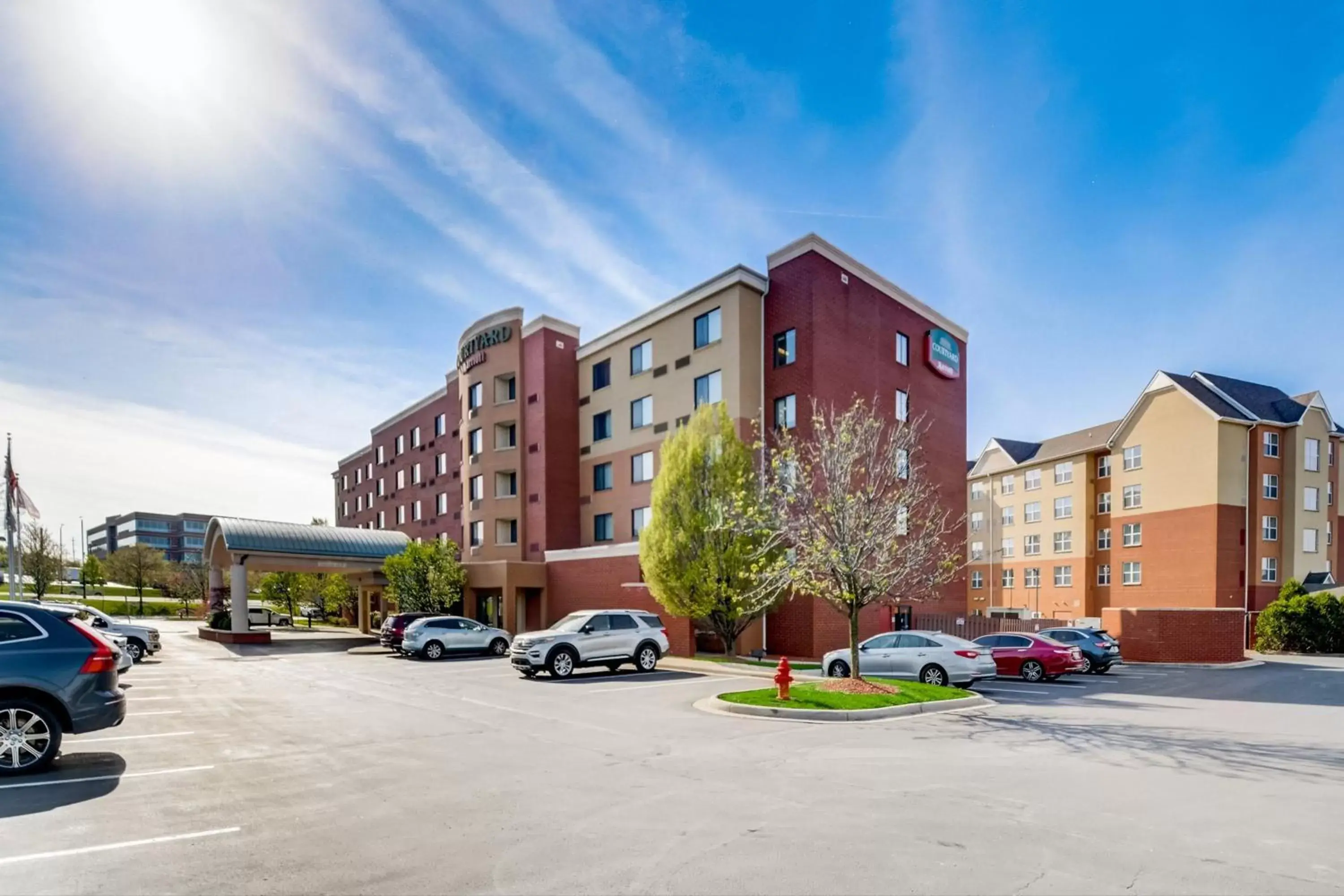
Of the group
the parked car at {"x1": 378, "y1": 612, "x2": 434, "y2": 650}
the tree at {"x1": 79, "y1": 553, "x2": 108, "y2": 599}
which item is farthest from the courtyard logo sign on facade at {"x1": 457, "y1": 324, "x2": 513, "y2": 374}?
the tree at {"x1": 79, "y1": 553, "x2": 108, "y2": 599}

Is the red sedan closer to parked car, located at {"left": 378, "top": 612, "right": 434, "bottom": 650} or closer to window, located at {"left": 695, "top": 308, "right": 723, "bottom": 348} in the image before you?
window, located at {"left": 695, "top": 308, "right": 723, "bottom": 348}

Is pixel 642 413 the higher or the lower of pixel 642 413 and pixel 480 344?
the lower

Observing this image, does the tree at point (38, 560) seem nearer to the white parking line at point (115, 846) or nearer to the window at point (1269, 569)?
the white parking line at point (115, 846)

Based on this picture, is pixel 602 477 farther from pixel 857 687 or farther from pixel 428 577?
pixel 857 687

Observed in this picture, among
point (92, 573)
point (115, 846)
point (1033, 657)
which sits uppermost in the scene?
point (115, 846)

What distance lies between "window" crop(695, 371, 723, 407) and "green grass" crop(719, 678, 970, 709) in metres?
15.5

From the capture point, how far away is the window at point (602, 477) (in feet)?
117

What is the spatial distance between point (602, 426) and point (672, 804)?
29.5m

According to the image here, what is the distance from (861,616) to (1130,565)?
29.2 metres

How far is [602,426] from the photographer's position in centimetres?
3650

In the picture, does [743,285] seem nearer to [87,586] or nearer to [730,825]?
[730,825]

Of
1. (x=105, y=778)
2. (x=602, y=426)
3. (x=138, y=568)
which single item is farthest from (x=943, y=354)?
(x=138, y=568)

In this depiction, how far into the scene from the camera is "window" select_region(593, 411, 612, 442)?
3597 centimetres

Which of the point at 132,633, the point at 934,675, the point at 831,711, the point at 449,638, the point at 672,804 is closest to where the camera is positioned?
the point at 672,804
